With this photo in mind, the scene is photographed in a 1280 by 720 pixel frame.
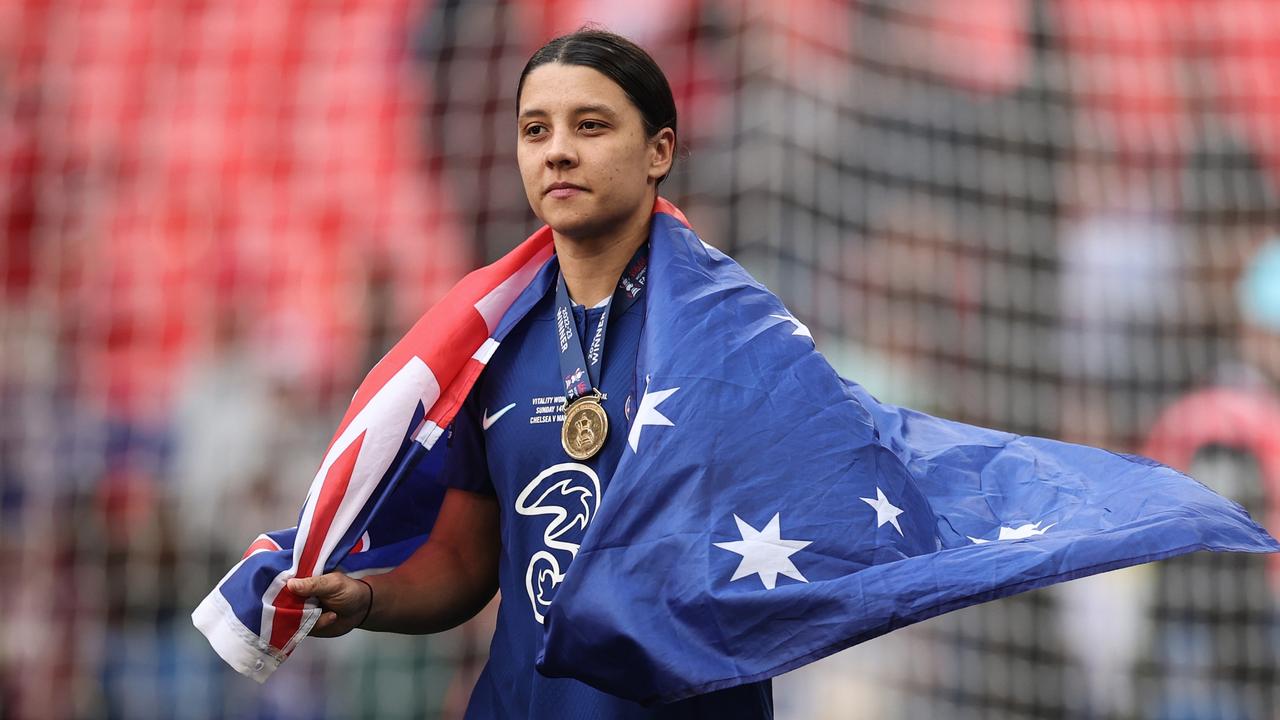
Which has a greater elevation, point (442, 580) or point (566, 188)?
point (566, 188)

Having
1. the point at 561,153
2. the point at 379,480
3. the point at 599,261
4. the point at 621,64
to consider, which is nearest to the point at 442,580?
the point at 379,480

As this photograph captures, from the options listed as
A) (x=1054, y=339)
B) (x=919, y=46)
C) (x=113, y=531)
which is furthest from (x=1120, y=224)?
(x=113, y=531)

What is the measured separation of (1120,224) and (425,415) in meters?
4.05

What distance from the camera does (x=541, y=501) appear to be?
185 centimetres

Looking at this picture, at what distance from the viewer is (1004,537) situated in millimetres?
1837

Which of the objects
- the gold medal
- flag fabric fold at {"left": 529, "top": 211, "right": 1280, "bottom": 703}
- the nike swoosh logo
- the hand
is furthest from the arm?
flag fabric fold at {"left": 529, "top": 211, "right": 1280, "bottom": 703}

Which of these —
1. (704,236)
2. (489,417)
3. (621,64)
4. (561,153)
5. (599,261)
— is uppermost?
(704,236)

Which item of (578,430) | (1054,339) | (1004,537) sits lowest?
(1004,537)

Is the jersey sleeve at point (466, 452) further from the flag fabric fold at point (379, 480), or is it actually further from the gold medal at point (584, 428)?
the gold medal at point (584, 428)

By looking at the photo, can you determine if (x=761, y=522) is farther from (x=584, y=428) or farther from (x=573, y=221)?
(x=573, y=221)

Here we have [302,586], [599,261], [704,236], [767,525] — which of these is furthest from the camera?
[704,236]

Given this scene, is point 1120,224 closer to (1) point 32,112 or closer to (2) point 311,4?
(2) point 311,4

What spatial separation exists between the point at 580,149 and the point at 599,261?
0.17 m

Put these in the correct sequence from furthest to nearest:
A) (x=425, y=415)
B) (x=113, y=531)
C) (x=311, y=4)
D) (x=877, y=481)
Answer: (x=311, y=4) < (x=113, y=531) < (x=425, y=415) < (x=877, y=481)
